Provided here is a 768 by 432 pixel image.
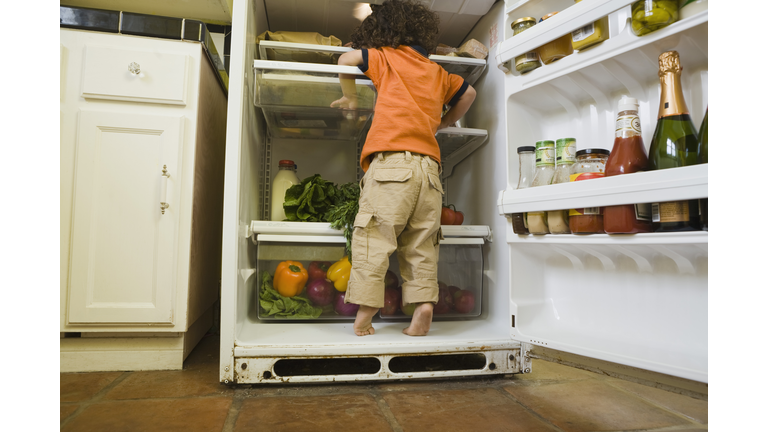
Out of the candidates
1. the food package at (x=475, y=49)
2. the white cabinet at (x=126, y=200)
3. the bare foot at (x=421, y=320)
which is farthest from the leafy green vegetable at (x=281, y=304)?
the food package at (x=475, y=49)

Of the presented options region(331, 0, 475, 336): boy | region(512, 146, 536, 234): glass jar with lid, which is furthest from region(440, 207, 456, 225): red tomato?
region(512, 146, 536, 234): glass jar with lid

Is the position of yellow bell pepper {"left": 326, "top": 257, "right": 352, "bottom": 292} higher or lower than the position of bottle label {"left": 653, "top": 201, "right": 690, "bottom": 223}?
lower

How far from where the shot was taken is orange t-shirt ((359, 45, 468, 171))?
1.31 metres

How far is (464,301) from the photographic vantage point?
1521mm

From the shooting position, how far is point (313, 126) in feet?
5.58

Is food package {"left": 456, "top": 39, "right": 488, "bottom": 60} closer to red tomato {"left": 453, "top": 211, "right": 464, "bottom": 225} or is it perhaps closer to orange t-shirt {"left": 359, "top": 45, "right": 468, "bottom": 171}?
orange t-shirt {"left": 359, "top": 45, "right": 468, "bottom": 171}

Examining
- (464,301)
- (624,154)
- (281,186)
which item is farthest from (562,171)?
(281,186)

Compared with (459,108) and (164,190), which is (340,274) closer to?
(164,190)

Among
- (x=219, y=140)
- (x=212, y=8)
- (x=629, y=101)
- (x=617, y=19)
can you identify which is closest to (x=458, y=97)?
(x=617, y=19)

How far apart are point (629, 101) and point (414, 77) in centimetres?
68

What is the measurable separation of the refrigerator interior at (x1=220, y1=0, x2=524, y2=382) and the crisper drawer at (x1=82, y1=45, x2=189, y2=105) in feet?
0.74

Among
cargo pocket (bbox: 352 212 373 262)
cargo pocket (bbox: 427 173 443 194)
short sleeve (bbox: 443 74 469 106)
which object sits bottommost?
cargo pocket (bbox: 352 212 373 262)

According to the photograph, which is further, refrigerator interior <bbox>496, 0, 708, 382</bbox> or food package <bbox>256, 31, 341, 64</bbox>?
food package <bbox>256, 31, 341, 64</bbox>

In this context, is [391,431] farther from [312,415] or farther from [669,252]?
[669,252]
